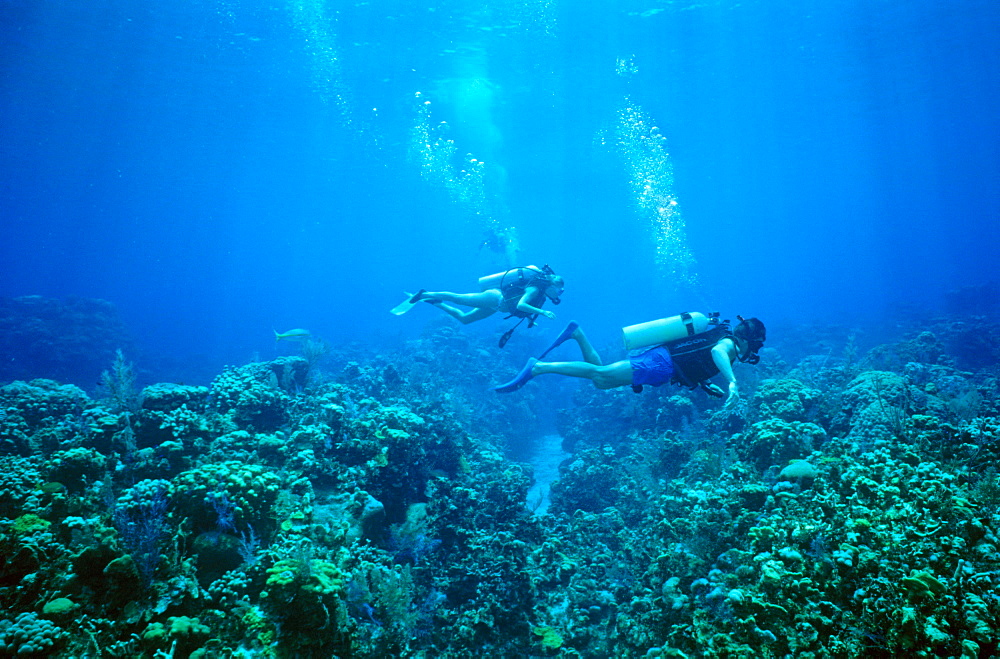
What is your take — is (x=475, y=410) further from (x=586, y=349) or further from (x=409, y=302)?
(x=586, y=349)

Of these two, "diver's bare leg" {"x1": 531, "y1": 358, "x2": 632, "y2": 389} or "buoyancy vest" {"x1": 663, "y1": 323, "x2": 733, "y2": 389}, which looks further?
"diver's bare leg" {"x1": 531, "y1": 358, "x2": 632, "y2": 389}

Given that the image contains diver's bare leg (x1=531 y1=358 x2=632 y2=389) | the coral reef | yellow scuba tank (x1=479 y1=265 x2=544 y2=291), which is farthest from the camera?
yellow scuba tank (x1=479 y1=265 x2=544 y2=291)

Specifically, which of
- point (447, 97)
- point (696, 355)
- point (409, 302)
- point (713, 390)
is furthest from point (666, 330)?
point (447, 97)

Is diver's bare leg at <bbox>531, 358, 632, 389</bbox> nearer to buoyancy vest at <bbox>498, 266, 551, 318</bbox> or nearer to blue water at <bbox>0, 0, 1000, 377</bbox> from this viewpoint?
buoyancy vest at <bbox>498, 266, 551, 318</bbox>

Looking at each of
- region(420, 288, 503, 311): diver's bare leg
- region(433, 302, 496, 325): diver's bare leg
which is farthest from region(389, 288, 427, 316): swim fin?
region(433, 302, 496, 325): diver's bare leg

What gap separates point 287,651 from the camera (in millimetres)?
3025

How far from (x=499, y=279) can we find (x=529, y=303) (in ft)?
4.69

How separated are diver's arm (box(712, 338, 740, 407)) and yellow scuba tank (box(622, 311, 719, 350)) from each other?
1.22 feet

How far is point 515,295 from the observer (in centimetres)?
838

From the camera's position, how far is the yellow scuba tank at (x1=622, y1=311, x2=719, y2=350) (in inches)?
229

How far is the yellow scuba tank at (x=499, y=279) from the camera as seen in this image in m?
8.17

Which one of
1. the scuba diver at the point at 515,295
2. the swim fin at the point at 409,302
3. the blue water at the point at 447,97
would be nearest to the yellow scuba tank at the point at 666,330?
the scuba diver at the point at 515,295

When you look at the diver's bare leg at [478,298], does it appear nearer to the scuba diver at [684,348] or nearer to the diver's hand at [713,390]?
the scuba diver at [684,348]

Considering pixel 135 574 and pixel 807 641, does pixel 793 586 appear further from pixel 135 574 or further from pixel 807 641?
pixel 135 574
